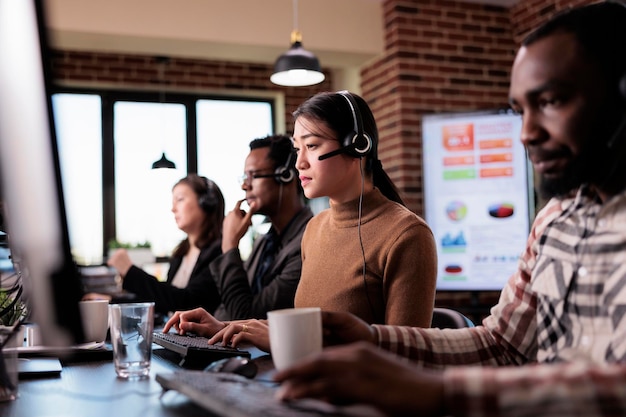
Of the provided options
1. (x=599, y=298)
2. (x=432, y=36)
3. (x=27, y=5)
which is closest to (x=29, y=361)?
(x=27, y=5)

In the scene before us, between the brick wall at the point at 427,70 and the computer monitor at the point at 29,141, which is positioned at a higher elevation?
the brick wall at the point at 427,70

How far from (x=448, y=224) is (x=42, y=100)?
394 cm

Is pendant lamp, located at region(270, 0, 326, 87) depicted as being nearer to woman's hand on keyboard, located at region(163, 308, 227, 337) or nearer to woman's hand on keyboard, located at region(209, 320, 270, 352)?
woman's hand on keyboard, located at region(163, 308, 227, 337)

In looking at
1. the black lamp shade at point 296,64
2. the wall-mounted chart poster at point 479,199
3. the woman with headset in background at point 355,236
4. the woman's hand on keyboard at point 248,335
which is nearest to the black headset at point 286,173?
the woman with headset in background at point 355,236

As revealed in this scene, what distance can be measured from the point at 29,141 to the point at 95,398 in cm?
48

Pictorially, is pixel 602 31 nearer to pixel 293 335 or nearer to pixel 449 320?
pixel 293 335

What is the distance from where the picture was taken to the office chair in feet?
5.17

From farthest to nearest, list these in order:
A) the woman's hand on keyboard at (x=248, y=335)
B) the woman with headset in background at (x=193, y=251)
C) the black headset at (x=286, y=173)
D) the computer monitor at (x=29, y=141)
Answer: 1. the woman with headset in background at (x=193, y=251)
2. the black headset at (x=286, y=173)
3. the woman's hand on keyboard at (x=248, y=335)
4. the computer monitor at (x=29, y=141)

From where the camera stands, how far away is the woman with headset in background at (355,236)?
1.55 meters

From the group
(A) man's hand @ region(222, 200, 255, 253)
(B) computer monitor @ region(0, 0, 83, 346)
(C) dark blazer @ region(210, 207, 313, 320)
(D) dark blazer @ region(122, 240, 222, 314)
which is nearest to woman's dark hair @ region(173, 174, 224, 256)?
(D) dark blazer @ region(122, 240, 222, 314)

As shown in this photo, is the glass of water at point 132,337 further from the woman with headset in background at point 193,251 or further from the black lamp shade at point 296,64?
the black lamp shade at point 296,64

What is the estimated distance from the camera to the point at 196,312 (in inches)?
60.2

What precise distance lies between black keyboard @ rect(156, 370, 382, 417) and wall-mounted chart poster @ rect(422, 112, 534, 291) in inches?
138

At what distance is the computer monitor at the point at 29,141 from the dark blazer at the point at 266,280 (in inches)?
59.7
